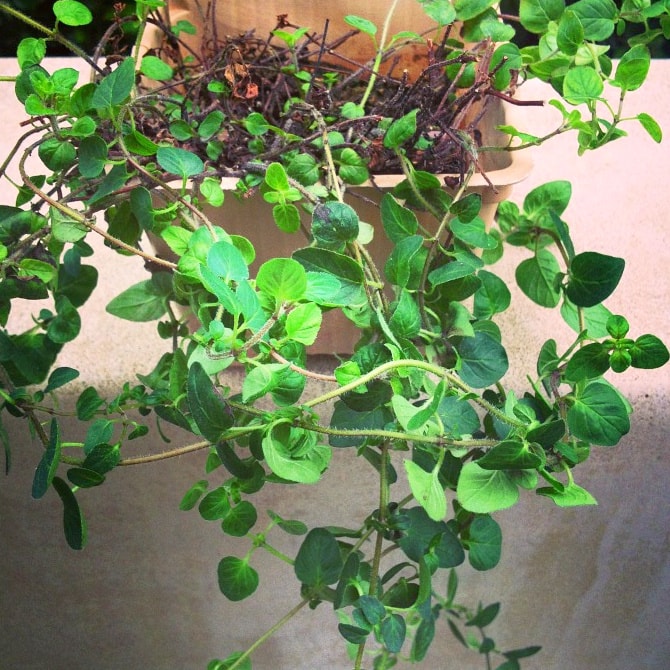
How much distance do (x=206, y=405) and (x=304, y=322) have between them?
0.06 m

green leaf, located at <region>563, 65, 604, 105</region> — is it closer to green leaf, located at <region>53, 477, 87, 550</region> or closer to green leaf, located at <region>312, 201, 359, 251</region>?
green leaf, located at <region>312, 201, 359, 251</region>

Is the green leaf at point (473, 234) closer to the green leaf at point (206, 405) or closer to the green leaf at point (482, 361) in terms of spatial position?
the green leaf at point (482, 361)

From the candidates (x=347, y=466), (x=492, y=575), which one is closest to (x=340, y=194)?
(x=347, y=466)

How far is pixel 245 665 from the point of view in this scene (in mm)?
501

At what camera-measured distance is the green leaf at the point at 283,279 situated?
1.09ft

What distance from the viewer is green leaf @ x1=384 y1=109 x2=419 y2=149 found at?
0.44m

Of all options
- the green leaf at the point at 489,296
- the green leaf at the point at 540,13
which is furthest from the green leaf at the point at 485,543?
the green leaf at the point at 540,13

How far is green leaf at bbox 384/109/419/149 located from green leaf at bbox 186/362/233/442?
0.20 meters

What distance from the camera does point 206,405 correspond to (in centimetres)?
32

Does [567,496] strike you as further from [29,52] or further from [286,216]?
[29,52]

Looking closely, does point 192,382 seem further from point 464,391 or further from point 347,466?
point 347,466

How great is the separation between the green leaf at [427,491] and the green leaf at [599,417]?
8cm

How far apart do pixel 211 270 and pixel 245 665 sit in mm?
305

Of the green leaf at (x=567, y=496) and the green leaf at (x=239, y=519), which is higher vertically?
the green leaf at (x=567, y=496)
